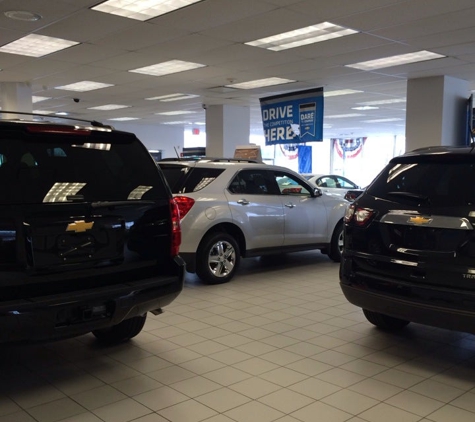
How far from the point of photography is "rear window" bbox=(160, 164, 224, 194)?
6.15m

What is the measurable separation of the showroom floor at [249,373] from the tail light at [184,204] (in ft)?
3.96

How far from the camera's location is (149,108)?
15.4 meters

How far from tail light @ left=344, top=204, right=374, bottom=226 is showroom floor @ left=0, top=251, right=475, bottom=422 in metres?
1.05

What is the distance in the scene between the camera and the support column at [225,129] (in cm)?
1406

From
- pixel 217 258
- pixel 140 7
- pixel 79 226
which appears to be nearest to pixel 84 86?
pixel 140 7

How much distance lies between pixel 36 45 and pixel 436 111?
23.3ft

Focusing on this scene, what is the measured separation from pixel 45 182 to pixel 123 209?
1.60ft

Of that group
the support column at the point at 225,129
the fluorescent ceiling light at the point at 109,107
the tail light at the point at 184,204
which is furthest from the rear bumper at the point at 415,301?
the fluorescent ceiling light at the point at 109,107

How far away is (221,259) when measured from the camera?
641 cm

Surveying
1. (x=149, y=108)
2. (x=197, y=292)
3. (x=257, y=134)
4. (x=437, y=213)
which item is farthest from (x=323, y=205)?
(x=257, y=134)

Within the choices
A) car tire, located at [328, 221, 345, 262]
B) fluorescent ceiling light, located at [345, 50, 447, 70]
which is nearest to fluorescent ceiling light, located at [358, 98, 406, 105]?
fluorescent ceiling light, located at [345, 50, 447, 70]

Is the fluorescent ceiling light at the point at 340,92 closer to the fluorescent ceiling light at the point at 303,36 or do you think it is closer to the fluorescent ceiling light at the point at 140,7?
the fluorescent ceiling light at the point at 303,36

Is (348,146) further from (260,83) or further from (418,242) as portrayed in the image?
(418,242)

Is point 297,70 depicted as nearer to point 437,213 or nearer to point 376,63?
point 376,63
